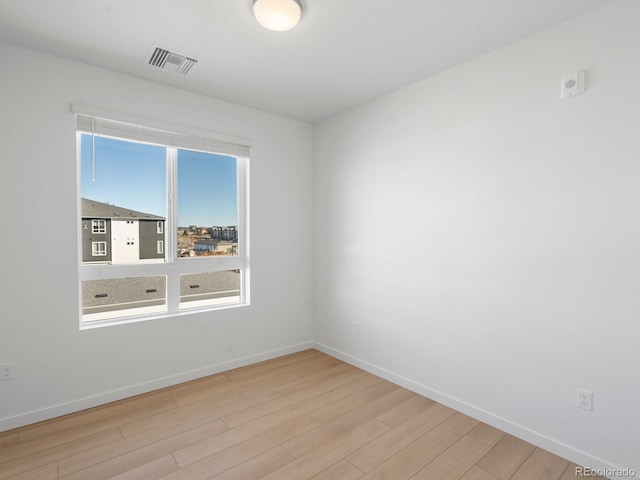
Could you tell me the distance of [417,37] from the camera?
7.36 feet

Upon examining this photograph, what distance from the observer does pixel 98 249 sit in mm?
2760

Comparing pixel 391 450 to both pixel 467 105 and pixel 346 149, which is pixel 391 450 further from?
pixel 346 149

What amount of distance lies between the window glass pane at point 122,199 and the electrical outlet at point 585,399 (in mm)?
3284

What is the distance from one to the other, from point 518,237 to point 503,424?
131 centimetres

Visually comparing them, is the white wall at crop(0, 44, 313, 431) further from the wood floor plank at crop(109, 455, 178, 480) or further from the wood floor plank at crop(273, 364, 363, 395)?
the wood floor plank at crop(109, 455, 178, 480)

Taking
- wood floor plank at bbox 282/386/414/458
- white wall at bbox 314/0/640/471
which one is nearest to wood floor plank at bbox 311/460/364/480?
wood floor plank at bbox 282/386/414/458

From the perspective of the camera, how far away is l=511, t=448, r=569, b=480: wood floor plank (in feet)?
6.23

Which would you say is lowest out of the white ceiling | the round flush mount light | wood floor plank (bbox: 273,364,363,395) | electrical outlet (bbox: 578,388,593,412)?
wood floor plank (bbox: 273,364,363,395)

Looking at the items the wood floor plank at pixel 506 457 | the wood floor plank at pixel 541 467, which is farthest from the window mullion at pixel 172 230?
the wood floor plank at pixel 541 467

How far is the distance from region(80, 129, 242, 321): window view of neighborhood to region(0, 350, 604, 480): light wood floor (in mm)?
847

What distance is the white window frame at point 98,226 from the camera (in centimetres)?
275

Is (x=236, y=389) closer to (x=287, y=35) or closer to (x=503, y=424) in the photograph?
(x=503, y=424)

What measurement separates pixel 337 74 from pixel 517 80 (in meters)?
1.32

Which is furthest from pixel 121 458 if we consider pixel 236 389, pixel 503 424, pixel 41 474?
pixel 503 424
